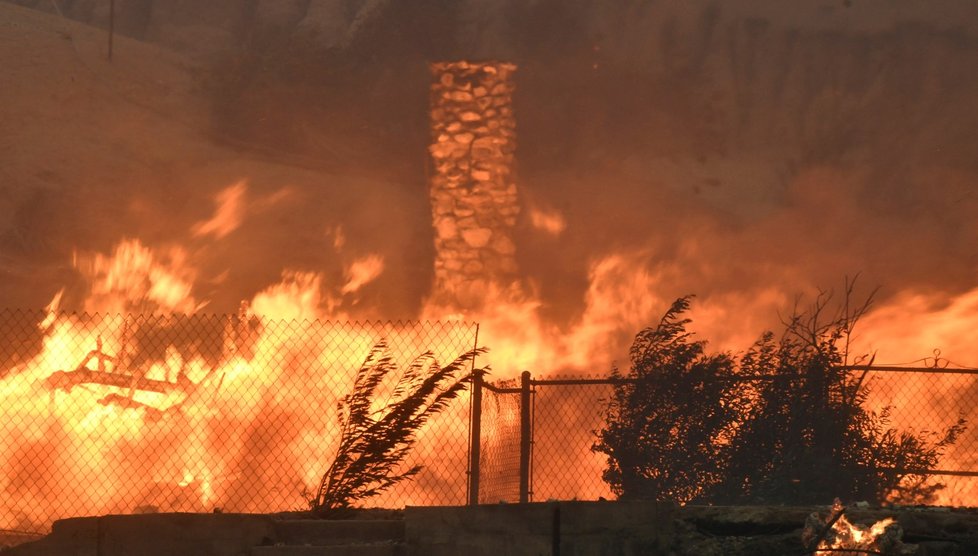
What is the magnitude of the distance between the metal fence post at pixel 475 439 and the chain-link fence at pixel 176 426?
3031 millimetres

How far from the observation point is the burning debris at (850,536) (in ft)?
23.3

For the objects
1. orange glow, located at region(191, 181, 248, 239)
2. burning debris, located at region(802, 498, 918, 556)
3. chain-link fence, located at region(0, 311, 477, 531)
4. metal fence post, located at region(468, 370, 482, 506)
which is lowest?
burning debris, located at region(802, 498, 918, 556)

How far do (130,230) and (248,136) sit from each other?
4737 mm

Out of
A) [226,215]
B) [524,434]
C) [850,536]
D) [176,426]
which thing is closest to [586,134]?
[226,215]

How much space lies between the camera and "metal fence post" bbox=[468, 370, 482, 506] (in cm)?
1036

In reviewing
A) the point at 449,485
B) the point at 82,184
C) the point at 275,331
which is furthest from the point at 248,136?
the point at 449,485

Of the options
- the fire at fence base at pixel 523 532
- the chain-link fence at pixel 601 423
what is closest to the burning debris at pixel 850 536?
the fire at fence base at pixel 523 532

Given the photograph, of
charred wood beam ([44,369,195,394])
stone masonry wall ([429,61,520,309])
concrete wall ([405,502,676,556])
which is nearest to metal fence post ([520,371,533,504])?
concrete wall ([405,502,676,556])

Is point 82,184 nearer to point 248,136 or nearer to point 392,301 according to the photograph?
point 248,136

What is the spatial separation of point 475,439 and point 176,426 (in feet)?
18.4

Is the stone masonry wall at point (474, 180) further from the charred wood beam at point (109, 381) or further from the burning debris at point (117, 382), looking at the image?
the charred wood beam at point (109, 381)

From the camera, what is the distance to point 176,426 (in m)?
14.7

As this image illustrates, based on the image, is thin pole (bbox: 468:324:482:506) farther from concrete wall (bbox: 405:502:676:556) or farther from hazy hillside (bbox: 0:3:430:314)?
hazy hillside (bbox: 0:3:430:314)

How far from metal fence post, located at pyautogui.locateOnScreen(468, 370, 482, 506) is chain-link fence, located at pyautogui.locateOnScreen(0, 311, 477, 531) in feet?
9.95
